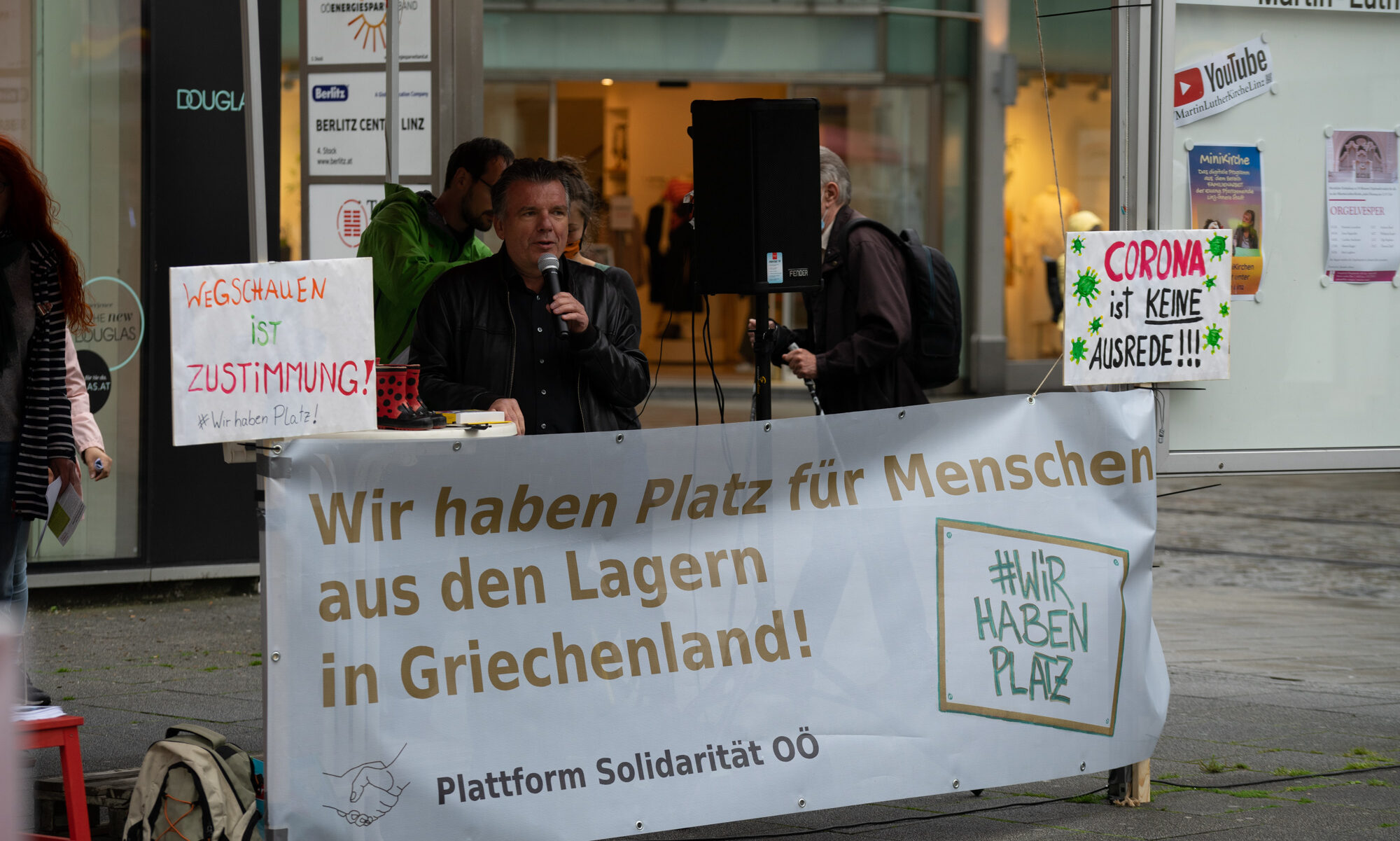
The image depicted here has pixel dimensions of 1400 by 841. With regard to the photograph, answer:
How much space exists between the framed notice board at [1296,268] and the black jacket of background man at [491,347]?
177 cm

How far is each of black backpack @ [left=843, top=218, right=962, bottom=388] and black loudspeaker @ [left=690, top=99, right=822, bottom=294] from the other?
0.90m

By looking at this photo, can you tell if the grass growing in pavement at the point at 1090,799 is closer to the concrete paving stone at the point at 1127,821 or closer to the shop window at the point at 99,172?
the concrete paving stone at the point at 1127,821

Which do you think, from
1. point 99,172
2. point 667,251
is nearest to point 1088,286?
point 99,172

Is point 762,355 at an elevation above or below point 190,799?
above

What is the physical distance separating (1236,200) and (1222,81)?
0.40 meters

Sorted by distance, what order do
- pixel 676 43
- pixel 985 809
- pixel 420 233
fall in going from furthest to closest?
pixel 676 43
pixel 420 233
pixel 985 809

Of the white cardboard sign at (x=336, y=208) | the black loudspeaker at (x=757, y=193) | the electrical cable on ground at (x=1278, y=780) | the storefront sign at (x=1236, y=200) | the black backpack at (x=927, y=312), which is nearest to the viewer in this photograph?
the black loudspeaker at (x=757, y=193)

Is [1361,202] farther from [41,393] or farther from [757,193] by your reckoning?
[41,393]

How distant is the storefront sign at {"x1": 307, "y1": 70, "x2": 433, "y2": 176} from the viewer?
7184mm

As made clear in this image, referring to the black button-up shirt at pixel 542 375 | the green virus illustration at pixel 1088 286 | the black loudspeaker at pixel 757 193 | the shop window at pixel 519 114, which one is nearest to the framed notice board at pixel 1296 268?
the green virus illustration at pixel 1088 286

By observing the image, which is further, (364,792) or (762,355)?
(762,355)

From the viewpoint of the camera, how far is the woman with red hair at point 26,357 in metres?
4.71

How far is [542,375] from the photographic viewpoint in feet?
15.7

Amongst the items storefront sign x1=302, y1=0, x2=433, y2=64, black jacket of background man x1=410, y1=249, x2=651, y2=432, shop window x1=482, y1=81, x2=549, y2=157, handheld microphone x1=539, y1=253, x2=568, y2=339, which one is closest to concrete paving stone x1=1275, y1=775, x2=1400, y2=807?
black jacket of background man x1=410, y1=249, x2=651, y2=432
